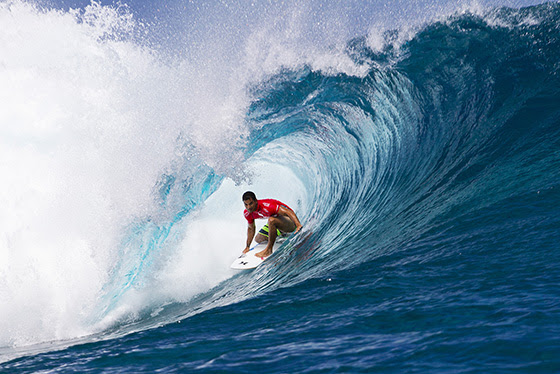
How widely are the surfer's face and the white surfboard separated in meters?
0.69

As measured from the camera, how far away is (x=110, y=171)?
7.53m

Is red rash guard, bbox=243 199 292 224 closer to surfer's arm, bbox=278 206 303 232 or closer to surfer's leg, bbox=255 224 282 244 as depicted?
surfer's arm, bbox=278 206 303 232

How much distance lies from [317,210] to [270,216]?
1.71 m

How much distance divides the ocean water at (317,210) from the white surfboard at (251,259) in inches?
5.5

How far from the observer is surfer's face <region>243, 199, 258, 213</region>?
705 centimetres

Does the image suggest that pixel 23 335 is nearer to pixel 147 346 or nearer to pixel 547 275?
pixel 147 346

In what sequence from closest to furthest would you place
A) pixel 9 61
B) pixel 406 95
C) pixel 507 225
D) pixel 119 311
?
pixel 507 225 → pixel 119 311 → pixel 406 95 → pixel 9 61

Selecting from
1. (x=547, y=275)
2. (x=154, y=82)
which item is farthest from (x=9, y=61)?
(x=547, y=275)

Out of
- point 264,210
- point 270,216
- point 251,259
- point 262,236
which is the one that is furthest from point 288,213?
point 251,259

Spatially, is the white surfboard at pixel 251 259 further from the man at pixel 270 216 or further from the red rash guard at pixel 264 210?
the red rash guard at pixel 264 210

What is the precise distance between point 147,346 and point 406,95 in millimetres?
6758

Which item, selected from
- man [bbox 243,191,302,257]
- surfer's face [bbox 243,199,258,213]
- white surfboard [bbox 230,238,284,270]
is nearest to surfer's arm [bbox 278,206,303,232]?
man [bbox 243,191,302,257]

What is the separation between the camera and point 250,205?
23.3ft

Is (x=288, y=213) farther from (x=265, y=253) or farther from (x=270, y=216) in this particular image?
(x=265, y=253)
